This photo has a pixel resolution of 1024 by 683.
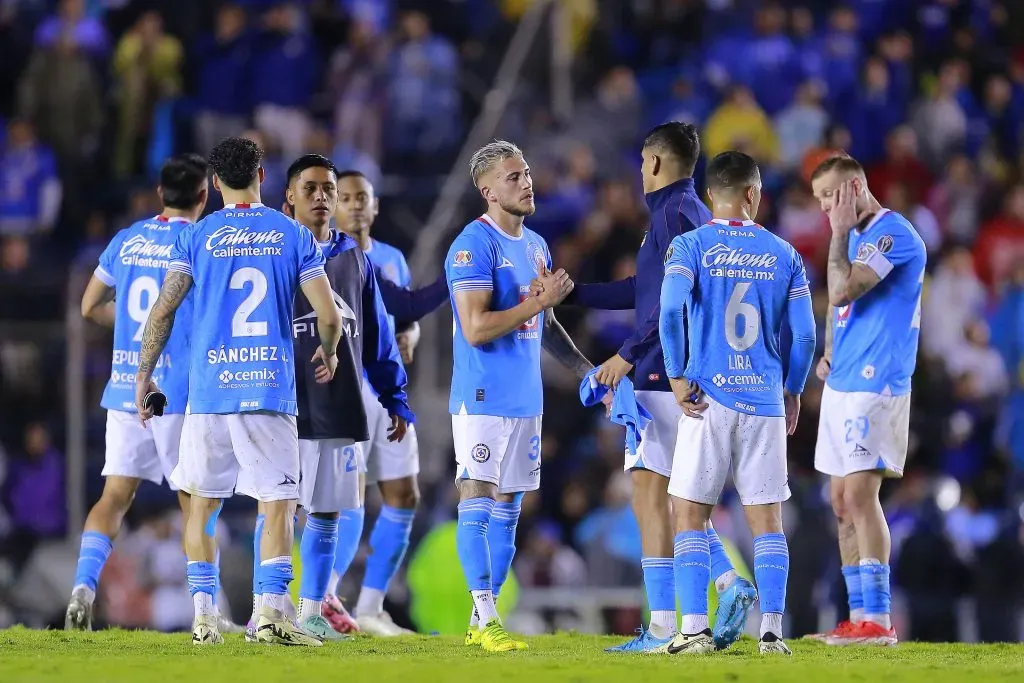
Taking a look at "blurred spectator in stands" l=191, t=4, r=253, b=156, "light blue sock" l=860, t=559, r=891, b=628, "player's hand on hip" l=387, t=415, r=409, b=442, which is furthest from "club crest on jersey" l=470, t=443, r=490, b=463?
"blurred spectator in stands" l=191, t=4, r=253, b=156

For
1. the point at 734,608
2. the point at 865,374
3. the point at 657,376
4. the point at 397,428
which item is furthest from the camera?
the point at 397,428

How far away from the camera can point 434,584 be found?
13.8 meters

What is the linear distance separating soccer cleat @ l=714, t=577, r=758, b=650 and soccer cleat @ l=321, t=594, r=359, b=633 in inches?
110

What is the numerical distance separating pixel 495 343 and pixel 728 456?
4.57 ft

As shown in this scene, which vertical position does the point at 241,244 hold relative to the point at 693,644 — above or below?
above

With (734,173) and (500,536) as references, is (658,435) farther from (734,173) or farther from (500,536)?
(734,173)

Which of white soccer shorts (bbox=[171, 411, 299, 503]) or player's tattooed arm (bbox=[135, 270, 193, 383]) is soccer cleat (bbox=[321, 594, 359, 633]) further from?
player's tattooed arm (bbox=[135, 270, 193, 383])

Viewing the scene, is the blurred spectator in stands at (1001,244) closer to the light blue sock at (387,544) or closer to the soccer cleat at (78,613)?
the light blue sock at (387,544)

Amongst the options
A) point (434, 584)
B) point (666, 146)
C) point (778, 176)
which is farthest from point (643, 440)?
point (778, 176)

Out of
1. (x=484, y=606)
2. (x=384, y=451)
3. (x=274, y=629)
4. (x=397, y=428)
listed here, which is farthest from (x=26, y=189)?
(x=484, y=606)

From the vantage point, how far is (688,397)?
27.2 feet

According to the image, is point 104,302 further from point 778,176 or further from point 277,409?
point 778,176

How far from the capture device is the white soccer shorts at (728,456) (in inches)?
328

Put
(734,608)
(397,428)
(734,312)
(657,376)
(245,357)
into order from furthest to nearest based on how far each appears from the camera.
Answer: (397,428) → (657,376) → (245,357) → (734,312) → (734,608)
